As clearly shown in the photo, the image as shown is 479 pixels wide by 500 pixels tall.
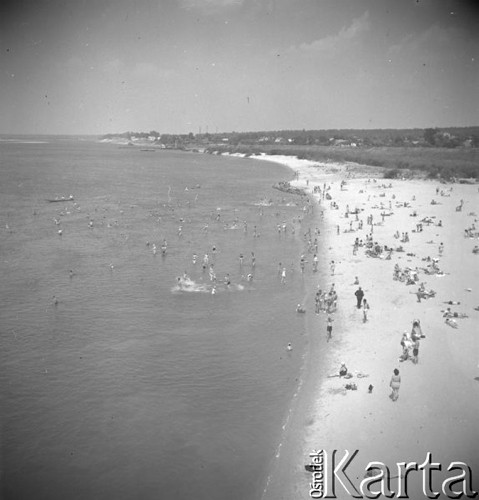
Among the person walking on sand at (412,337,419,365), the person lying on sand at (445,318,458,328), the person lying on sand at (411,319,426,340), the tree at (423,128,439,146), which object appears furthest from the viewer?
the tree at (423,128,439,146)

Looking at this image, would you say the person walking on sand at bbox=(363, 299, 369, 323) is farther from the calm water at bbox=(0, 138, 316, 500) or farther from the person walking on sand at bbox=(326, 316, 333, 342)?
the calm water at bbox=(0, 138, 316, 500)

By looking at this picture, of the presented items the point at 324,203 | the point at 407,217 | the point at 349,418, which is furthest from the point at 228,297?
the point at 324,203

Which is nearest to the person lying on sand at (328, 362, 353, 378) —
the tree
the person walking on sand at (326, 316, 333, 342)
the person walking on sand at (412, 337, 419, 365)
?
the person walking on sand at (412, 337, 419, 365)

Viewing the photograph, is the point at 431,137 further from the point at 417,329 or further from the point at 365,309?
the point at 417,329

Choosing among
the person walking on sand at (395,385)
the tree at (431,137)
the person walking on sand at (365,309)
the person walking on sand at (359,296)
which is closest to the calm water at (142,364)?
the person walking on sand at (365,309)

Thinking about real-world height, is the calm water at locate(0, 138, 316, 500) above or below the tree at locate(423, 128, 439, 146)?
below
